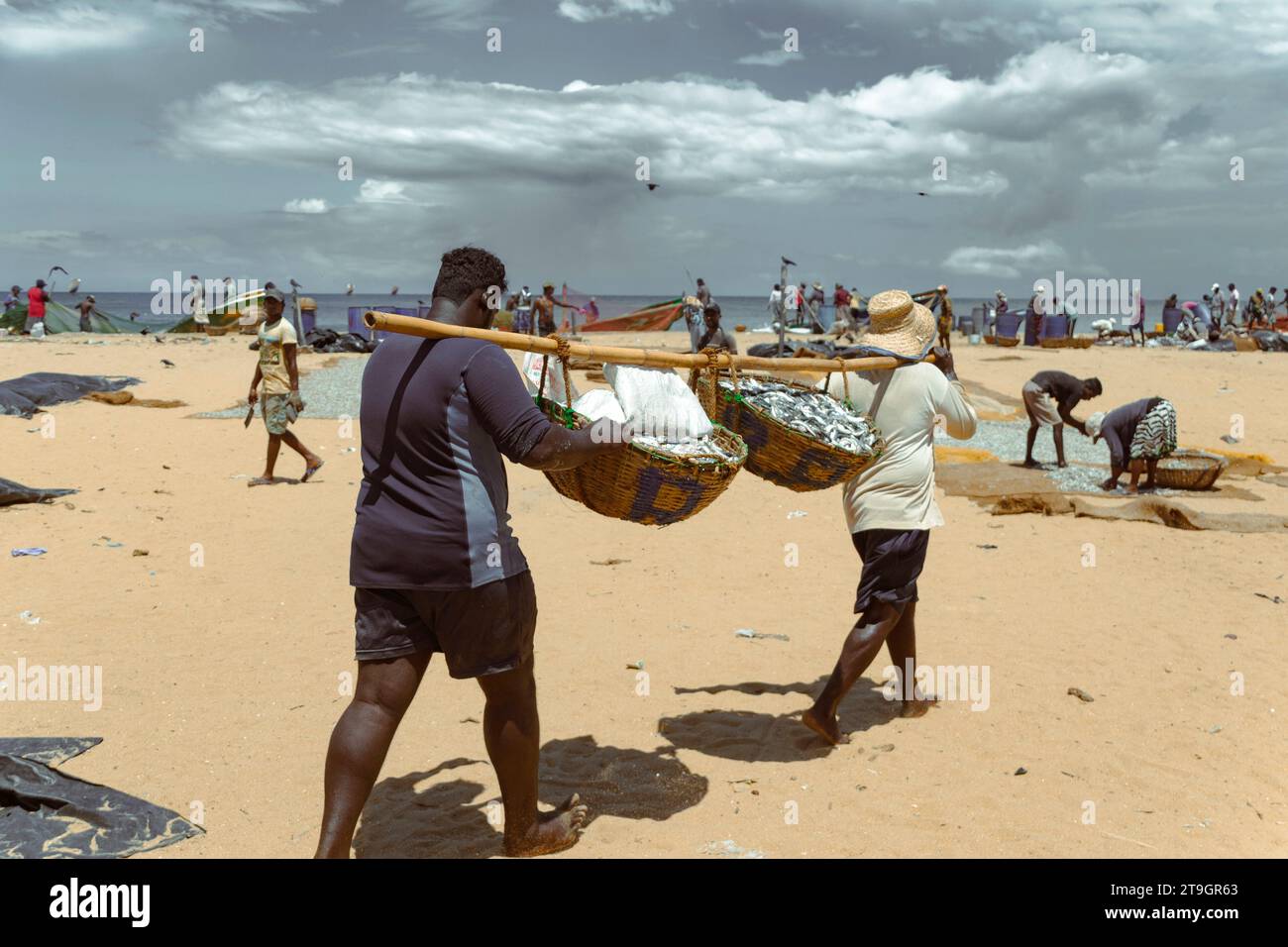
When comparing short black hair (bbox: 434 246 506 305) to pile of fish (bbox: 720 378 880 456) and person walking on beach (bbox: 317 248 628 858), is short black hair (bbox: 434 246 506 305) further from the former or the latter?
pile of fish (bbox: 720 378 880 456)

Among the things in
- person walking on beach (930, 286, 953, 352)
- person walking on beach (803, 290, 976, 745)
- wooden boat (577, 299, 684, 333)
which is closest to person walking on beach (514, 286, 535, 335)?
wooden boat (577, 299, 684, 333)

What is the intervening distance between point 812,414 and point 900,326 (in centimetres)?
71

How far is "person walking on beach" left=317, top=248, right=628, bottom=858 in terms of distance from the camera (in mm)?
2859

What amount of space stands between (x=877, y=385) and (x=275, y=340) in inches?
265

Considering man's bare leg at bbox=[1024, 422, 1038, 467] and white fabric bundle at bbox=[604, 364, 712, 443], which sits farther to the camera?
man's bare leg at bbox=[1024, 422, 1038, 467]

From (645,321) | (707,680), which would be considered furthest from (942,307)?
(707,680)

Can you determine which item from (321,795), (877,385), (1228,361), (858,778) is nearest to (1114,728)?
(858,778)

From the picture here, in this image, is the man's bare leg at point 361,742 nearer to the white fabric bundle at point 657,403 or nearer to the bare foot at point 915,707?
the white fabric bundle at point 657,403

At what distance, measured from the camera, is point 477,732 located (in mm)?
4547

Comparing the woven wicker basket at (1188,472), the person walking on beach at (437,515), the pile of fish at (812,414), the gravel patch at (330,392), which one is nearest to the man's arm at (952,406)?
the pile of fish at (812,414)

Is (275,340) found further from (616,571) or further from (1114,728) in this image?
(1114,728)

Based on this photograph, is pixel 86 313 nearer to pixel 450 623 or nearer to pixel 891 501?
pixel 891 501

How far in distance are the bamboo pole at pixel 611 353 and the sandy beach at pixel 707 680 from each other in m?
1.62

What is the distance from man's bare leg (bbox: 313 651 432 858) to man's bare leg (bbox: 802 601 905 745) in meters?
1.96
